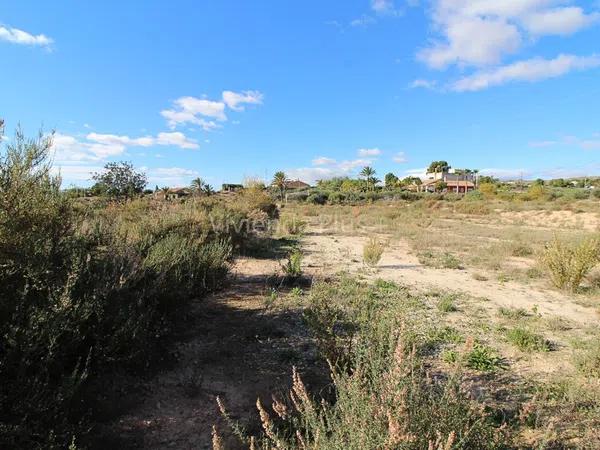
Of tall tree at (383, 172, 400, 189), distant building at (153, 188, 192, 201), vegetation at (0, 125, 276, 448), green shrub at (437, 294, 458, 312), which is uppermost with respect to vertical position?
tall tree at (383, 172, 400, 189)

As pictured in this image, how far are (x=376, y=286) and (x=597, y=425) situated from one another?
440cm

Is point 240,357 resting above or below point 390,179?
below

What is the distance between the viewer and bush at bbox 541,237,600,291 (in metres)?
7.20

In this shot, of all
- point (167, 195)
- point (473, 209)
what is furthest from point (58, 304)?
point (473, 209)

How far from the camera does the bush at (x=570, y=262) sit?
7203mm

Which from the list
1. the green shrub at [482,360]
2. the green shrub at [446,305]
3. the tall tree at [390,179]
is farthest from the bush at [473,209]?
the tall tree at [390,179]

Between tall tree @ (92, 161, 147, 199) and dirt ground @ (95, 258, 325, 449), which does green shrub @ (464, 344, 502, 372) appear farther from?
tall tree @ (92, 161, 147, 199)

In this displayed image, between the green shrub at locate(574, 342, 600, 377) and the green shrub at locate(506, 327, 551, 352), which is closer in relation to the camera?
the green shrub at locate(574, 342, 600, 377)

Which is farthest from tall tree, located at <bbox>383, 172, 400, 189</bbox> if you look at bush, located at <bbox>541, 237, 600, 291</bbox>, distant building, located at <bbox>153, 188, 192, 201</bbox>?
bush, located at <bbox>541, 237, 600, 291</bbox>

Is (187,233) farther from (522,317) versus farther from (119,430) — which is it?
(522,317)

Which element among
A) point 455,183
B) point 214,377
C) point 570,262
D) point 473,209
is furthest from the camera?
point 455,183

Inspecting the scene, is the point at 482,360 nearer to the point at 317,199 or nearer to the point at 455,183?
the point at 317,199

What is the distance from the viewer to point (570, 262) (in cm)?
743

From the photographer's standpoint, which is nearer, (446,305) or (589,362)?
(589,362)
